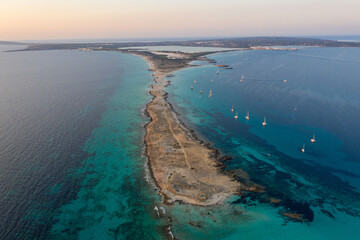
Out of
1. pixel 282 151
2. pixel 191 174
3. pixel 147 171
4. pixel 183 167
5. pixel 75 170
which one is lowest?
pixel 282 151

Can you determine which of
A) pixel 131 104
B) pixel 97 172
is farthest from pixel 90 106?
pixel 97 172

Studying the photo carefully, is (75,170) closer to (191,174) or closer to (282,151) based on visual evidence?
(191,174)

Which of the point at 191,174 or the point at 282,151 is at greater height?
the point at 191,174

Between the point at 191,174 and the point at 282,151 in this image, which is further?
the point at 282,151

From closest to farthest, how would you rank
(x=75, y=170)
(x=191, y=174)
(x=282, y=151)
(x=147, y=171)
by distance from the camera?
(x=191, y=174) → (x=147, y=171) → (x=75, y=170) → (x=282, y=151)

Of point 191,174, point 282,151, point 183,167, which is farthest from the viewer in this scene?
point 282,151

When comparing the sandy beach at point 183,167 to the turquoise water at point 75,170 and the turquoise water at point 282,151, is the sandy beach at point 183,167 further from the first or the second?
the turquoise water at point 75,170

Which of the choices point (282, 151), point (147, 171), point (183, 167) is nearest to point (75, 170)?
point (147, 171)
